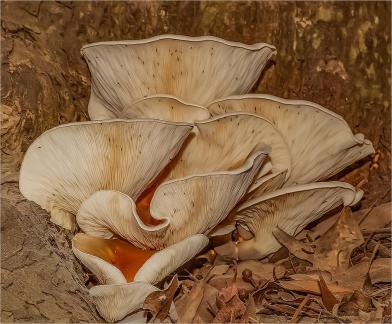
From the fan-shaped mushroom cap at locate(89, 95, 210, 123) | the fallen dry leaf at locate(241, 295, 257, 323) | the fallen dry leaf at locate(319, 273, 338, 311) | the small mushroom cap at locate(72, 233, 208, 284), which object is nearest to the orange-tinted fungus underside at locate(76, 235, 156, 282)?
the small mushroom cap at locate(72, 233, 208, 284)

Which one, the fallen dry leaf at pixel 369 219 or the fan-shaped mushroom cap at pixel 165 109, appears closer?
the fan-shaped mushroom cap at pixel 165 109

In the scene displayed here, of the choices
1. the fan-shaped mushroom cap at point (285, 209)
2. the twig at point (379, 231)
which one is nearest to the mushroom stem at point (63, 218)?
the fan-shaped mushroom cap at point (285, 209)

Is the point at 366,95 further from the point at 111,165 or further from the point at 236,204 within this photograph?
the point at 111,165

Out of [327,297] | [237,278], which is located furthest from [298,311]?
[237,278]

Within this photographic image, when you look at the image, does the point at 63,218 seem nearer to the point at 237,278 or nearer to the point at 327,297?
the point at 237,278

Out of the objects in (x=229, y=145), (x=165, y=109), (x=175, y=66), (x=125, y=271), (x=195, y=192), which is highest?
(x=175, y=66)

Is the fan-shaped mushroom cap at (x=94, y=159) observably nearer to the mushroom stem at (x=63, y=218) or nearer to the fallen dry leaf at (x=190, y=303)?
the mushroom stem at (x=63, y=218)
